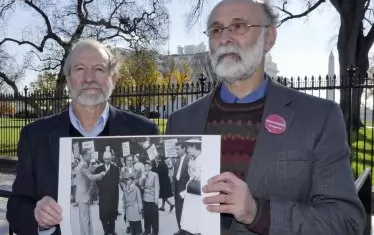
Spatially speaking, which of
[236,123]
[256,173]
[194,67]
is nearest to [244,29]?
[236,123]

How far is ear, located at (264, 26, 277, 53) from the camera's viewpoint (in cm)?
200

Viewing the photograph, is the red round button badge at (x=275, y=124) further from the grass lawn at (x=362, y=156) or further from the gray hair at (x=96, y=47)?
the grass lawn at (x=362, y=156)

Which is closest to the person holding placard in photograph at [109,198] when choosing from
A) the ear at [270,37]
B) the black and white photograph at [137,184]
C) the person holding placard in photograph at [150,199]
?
the black and white photograph at [137,184]

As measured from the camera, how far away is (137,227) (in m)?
Answer: 1.75

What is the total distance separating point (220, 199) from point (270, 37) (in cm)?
86

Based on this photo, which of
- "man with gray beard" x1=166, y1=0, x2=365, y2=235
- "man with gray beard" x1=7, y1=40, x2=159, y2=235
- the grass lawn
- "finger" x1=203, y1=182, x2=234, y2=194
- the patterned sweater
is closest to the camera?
"finger" x1=203, y1=182, x2=234, y2=194

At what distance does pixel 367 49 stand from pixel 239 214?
20565 millimetres

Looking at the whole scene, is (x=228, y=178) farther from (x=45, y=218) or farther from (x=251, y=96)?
(x=45, y=218)

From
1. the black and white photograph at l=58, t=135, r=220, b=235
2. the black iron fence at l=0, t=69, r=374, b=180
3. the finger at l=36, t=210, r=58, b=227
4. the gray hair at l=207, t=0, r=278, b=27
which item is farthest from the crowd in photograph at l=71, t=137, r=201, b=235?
the black iron fence at l=0, t=69, r=374, b=180

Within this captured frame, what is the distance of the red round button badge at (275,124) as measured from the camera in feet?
6.07

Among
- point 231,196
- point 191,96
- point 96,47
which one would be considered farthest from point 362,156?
point 231,196

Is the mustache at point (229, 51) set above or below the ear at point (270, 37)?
below

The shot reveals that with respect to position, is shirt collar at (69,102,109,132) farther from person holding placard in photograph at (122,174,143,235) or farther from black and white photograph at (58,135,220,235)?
person holding placard in photograph at (122,174,143,235)

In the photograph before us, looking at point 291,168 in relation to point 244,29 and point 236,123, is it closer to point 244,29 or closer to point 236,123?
point 236,123
